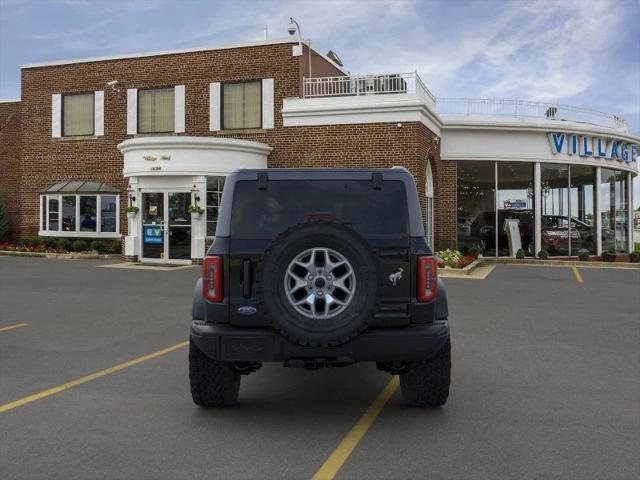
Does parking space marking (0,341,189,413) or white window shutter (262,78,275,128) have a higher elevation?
white window shutter (262,78,275,128)

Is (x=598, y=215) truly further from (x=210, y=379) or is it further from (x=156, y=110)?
(x=210, y=379)

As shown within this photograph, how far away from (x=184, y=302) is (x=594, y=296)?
8394 millimetres

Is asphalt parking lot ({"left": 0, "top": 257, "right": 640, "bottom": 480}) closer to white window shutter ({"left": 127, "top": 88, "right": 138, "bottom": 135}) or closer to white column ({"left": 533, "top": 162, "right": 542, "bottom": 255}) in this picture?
white column ({"left": 533, "top": 162, "right": 542, "bottom": 255})

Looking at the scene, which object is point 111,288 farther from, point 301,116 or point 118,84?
point 118,84

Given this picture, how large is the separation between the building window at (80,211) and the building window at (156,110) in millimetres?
2884

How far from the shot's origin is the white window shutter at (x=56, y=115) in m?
24.8

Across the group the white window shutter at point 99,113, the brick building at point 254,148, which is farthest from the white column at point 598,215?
the white window shutter at point 99,113

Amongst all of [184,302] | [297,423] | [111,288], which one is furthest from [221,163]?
[297,423]

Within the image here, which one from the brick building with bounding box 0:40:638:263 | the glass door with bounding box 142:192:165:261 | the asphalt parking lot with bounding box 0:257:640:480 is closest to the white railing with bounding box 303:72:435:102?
the brick building with bounding box 0:40:638:263

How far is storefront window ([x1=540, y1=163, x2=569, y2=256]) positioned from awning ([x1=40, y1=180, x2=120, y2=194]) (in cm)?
1646

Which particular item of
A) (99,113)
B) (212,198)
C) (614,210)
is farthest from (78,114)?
(614,210)

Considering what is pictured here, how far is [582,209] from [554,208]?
1.75 m

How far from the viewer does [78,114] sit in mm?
24672

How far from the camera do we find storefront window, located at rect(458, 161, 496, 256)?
23328 millimetres
